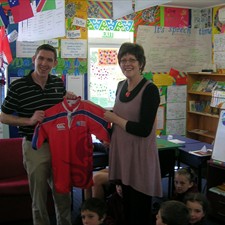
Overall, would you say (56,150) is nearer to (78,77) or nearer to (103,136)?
(103,136)

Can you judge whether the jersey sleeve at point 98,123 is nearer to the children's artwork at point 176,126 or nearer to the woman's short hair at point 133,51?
the woman's short hair at point 133,51

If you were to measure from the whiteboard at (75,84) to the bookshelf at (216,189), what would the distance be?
2.35 m

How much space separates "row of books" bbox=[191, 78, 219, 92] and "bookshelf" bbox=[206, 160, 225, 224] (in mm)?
2183

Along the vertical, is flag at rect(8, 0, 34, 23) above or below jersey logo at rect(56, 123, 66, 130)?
above

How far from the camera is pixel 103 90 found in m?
5.45

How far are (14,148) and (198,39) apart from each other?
377 centimetres

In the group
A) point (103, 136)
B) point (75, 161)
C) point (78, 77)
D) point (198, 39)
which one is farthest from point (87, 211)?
point (198, 39)

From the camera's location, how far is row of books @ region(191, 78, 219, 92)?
5.43m

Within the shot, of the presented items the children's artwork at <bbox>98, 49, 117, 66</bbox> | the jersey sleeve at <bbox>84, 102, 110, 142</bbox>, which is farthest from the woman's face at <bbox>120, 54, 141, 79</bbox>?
the children's artwork at <bbox>98, 49, 117, 66</bbox>

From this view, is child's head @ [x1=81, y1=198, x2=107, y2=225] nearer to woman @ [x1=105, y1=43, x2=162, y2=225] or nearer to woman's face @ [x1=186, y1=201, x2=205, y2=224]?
woman @ [x1=105, y1=43, x2=162, y2=225]

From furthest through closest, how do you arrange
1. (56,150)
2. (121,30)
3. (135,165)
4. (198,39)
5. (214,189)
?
1. (198,39)
2. (121,30)
3. (214,189)
4. (56,150)
5. (135,165)

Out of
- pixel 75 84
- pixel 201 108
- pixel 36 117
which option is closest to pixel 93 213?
pixel 36 117

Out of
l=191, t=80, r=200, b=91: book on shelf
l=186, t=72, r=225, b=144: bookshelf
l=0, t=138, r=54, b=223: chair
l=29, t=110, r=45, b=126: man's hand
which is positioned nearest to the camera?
l=29, t=110, r=45, b=126: man's hand

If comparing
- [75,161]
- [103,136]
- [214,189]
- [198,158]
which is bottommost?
[214,189]
